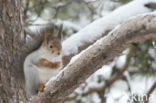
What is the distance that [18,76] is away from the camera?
4.22ft

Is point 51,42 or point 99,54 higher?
point 99,54

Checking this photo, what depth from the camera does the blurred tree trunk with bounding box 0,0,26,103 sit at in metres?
1.27

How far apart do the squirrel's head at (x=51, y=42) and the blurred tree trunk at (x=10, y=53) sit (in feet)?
0.52

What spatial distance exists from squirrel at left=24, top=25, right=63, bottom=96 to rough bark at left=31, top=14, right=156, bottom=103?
0.30 feet

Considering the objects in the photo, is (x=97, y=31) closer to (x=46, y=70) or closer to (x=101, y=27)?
(x=101, y=27)

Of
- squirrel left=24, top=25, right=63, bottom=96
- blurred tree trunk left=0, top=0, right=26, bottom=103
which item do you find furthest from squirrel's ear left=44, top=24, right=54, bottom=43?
blurred tree trunk left=0, top=0, right=26, bottom=103

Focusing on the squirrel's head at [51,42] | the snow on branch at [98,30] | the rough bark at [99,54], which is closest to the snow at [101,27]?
the snow on branch at [98,30]

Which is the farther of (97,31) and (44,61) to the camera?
(97,31)

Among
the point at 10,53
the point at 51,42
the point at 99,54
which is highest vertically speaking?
the point at 99,54

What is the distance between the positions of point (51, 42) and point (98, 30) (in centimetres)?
36

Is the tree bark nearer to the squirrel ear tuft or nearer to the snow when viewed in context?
the squirrel ear tuft

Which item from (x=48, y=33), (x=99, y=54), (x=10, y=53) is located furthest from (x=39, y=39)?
(x=99, y=54)

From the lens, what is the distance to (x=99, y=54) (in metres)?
1.03

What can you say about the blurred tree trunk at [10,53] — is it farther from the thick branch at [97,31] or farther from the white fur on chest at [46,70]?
the thick branch at [97,31]
